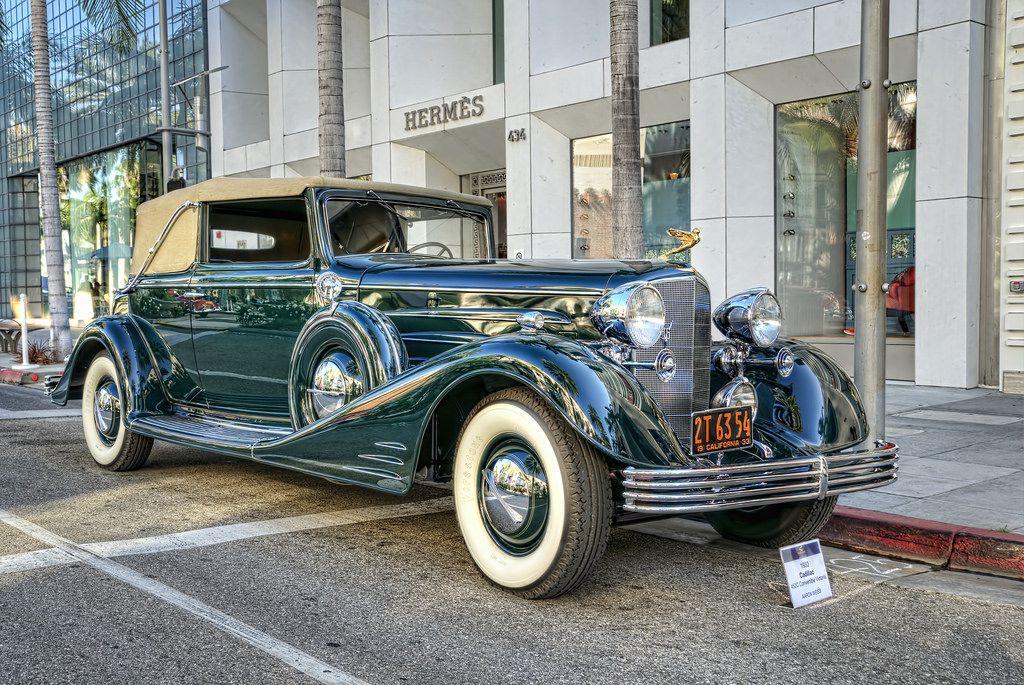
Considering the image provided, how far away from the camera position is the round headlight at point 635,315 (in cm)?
401

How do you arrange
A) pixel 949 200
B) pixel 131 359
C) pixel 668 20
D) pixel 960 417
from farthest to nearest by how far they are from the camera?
1. pixel 668 20
2. pixel 949 200
3. pixel 960 417
4. pixel 131 359

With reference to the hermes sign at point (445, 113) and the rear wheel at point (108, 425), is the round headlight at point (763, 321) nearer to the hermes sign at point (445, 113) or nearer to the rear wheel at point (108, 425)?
the rear wheel at point (108, 425)

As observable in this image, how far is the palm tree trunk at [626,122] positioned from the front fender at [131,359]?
425 cm

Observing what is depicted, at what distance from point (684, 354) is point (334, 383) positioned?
77.2 inches

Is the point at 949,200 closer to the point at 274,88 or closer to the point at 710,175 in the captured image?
the point at 710,175

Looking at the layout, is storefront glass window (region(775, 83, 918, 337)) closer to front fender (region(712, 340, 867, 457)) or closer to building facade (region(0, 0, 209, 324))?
front fender (region(712, 340, 867, 457))

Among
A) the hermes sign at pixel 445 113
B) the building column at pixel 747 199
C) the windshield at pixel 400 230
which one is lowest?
the windshield at pixel 400 230

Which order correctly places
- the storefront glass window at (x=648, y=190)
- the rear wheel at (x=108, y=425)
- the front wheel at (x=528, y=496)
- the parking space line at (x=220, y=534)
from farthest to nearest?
the storefront glass window at (x=648, y=190)
the rear wheel at (x=108, y=425)
the parking space line at (x=220, y=534)
the front wheel at (x=528, y=496)

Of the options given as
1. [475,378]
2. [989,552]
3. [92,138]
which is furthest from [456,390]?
[92,138]

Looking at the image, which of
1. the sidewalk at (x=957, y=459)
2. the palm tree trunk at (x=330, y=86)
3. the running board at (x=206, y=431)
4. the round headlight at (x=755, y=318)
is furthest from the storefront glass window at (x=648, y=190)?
Answer: the round headlight at (x=755, y=318)

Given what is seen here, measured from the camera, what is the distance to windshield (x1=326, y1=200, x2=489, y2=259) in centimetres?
574

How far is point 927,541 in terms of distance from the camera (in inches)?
182

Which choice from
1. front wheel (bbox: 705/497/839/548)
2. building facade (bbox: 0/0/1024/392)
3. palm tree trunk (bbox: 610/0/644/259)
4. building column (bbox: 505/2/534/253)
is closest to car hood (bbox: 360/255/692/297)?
front wheel (bbox: 705/497/839/548)

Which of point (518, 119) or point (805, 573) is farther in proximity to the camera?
point (518, 119)
